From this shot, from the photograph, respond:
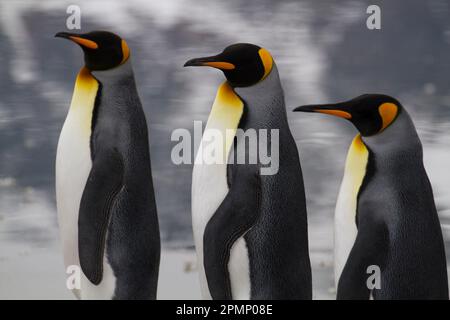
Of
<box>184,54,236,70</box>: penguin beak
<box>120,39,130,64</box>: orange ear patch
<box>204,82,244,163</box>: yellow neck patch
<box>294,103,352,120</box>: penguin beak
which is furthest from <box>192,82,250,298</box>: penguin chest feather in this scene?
<box>120,39,130,64</box>: orange ear patch

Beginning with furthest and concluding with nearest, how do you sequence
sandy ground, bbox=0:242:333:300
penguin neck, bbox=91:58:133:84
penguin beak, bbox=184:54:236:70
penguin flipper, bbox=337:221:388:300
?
sandy ground, bbox=0:242:333:300
penguin neck, bbox=91:58:133:84
penguin beak, bbox=184:54:236:70
penguin flipper, bbox=337:221:388:300

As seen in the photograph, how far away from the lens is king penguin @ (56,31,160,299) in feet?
7.88

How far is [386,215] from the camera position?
A: 2285 mm

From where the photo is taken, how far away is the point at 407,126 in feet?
7.72

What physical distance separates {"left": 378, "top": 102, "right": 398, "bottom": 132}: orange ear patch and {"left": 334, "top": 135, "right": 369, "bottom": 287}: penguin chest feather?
10cm

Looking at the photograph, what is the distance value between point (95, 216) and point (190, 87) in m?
0.61

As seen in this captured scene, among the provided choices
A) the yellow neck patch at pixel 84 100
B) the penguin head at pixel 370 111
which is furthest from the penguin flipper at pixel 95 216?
the penguin head at pixel 370 111

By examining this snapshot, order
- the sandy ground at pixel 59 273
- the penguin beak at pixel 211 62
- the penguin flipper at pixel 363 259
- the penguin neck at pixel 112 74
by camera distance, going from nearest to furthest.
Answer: the penguin flipper at pixel 363 259 → the penguin beak at pixel 211 62 → the penguin neck at pixel 112 74 → the sandy ground at pixel 59 273

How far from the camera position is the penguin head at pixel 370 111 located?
7.68ft

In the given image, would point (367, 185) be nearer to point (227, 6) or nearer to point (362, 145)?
point (362, 145)

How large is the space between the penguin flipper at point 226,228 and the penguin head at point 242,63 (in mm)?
310

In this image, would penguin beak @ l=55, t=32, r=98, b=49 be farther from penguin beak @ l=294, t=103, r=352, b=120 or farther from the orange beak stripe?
penguin beak @ l=294, t=103, r=352, b=120

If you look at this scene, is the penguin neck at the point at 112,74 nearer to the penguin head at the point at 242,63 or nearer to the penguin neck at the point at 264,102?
the penguin head at the point at 242,63
